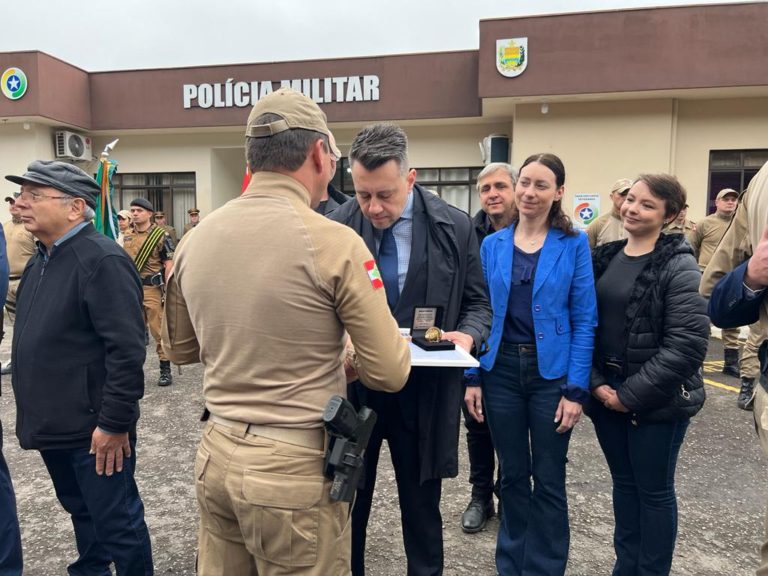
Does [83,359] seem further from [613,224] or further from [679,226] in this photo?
[679,226]

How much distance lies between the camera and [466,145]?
12.9 metres

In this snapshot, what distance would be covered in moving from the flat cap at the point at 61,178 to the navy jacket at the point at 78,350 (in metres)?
0.22

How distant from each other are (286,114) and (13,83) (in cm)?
1386

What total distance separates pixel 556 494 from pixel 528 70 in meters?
9.45

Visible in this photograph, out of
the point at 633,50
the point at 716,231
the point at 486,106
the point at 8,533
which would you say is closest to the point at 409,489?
the point at 8,533

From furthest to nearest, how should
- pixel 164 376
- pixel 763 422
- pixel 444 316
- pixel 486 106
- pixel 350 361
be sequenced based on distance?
pixel 486 106
pixel 164 376
pixel 444 316
pixel 763 422
pixel 350 361

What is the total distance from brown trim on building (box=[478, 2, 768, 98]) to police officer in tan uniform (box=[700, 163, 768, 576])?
9263 millimetres

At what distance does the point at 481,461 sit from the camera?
3.40 meters

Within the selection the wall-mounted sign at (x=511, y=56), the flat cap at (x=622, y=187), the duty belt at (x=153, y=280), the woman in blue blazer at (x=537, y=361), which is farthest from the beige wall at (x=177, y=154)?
the woman in blue blazer at (x=537, y=361)

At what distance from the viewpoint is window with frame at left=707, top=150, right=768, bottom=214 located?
10891mm

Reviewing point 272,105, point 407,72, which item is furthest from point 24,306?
point 407,72

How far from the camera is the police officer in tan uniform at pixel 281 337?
1460 mm

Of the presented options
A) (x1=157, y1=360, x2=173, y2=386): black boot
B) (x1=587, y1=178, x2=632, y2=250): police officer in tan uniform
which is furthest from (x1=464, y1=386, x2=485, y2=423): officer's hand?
(x1=157, y1=360, x2=173, y2=386): black boot

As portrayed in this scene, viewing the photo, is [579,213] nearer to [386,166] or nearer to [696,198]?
[696,198]
